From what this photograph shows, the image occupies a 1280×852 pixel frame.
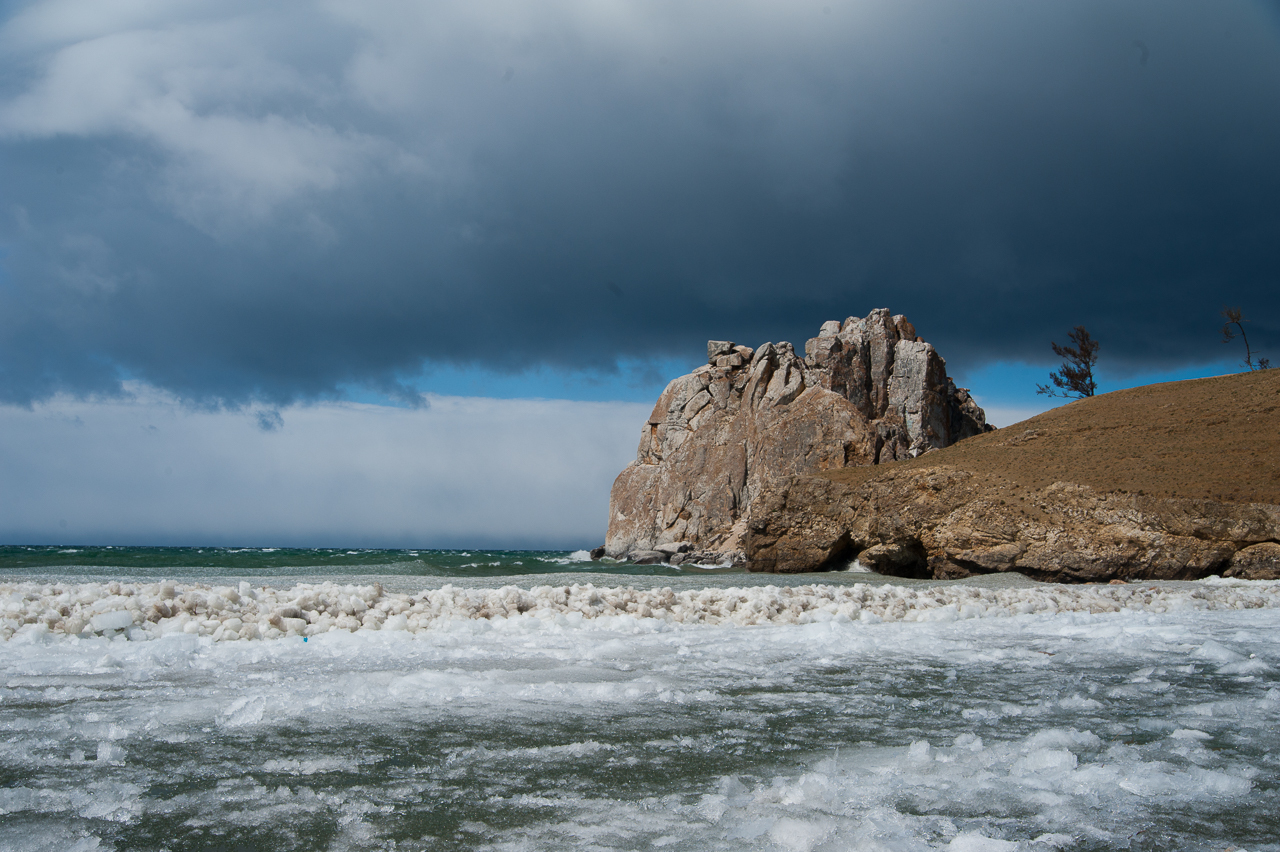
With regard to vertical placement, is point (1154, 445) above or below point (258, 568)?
above

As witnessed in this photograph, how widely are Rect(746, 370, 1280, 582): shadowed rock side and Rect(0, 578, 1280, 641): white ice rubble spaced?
815 cm

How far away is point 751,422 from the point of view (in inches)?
1945

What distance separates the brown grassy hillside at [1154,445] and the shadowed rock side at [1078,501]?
0.23 feet

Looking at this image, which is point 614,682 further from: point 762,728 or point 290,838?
point 290,838

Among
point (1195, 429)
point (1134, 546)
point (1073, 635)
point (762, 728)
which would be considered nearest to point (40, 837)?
point (762, 728)

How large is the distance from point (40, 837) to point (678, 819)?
171cm

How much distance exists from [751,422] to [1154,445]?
2801 cm

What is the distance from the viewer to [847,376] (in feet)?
166

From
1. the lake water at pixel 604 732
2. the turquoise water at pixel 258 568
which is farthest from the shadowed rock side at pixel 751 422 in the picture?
the lake water at pixel 604 732

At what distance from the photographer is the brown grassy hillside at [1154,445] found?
19.4 m

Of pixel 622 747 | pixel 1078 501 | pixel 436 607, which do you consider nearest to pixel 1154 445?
pixel 1078 501

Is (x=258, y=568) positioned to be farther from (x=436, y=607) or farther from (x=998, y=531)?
(x=998, y=531)

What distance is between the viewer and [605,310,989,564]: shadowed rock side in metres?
44.4

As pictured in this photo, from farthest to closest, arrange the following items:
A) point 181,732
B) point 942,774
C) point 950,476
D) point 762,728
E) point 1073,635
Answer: point 950,476
point 1073,635
point 762,728
point 181,732
point 942,774
